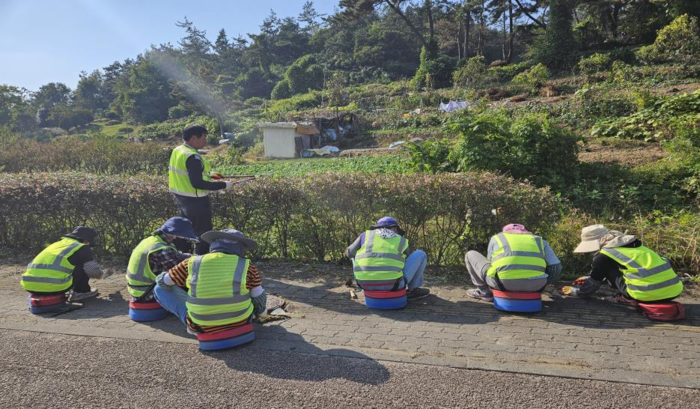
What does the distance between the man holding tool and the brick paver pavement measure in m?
1.32

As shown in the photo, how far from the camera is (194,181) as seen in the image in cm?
572

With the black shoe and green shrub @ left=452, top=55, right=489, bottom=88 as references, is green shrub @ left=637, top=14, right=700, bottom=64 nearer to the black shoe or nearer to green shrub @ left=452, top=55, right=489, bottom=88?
green shrub @ left=452, top=55, right=489, bottom=88

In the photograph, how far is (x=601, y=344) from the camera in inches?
158

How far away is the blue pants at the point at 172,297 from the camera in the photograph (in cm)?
445

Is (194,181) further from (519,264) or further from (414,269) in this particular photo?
(519,264)

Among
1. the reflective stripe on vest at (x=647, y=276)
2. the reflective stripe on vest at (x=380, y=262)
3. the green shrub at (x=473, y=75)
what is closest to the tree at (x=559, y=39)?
the green shrub at (x=473, y=75)

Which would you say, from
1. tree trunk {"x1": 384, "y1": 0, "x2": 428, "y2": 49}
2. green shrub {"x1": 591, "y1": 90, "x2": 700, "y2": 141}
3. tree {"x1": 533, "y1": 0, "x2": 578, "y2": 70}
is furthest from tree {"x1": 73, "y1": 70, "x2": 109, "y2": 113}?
green shrub {"x1": 591, "y1": 90, "x2": 700, "y2": 141}

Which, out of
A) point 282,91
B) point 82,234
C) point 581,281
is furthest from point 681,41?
point 282,91

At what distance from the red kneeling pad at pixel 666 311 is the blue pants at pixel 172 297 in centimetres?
453

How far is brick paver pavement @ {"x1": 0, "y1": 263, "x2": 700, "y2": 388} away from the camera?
12.1 feet

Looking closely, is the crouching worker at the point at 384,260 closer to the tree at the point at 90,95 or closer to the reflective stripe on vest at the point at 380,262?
the reflective stripe on vest at the point at 380,262

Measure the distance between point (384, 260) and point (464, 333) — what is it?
1055 mm

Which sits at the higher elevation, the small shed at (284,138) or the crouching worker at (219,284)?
the small shed at (284,138)

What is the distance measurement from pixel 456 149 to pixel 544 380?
6325 mm
